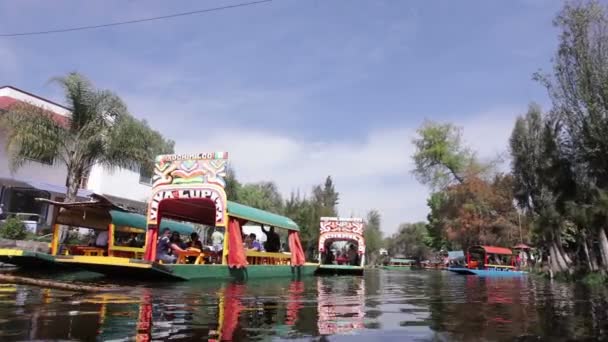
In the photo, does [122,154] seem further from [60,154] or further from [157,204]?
[157,204]

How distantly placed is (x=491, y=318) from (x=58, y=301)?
6459mm

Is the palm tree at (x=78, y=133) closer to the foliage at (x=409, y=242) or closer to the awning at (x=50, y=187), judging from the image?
the awning at (x=50, y=187)

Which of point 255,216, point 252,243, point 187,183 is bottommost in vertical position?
point 252,243

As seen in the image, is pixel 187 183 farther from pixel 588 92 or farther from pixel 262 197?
pixel 262 197

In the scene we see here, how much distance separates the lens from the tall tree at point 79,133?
2196 centimetres

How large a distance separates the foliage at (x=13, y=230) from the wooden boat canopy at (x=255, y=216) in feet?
34.9

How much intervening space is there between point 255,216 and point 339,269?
8.79 m

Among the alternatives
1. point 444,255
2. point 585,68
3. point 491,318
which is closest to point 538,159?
point 585,68

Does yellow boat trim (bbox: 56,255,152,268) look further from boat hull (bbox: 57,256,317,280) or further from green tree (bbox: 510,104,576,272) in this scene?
green tree (bbox: 510,104,576,272)

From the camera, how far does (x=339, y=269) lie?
81.3 feet

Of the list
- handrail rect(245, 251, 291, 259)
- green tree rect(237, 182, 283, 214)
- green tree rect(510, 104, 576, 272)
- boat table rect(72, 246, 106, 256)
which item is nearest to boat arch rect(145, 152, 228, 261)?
boat table rect(72, 246, 106, 256)

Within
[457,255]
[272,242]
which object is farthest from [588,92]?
[457,255]

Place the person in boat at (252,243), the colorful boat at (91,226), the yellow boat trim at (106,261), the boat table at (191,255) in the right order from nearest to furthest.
Answer: the yellow boat trim at (106,261), the boat table at (191,255), the colorful boat at (91,226), the person in boat at (252,243)

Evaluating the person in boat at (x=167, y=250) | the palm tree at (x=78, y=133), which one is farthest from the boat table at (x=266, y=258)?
the palm tree at (x=78, y=133)
